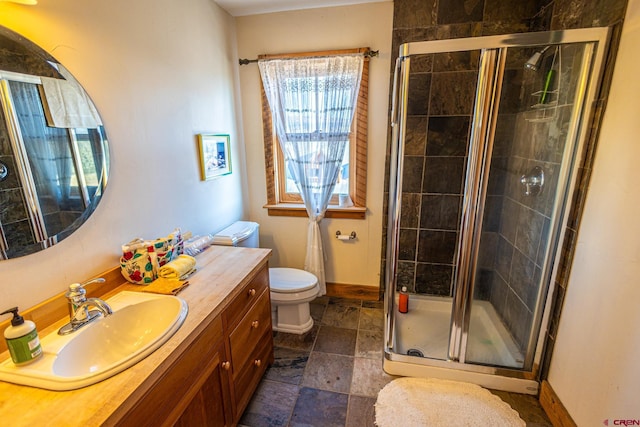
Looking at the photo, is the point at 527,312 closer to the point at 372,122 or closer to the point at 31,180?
the point at 372,122

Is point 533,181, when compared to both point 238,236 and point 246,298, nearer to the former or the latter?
point 246,298

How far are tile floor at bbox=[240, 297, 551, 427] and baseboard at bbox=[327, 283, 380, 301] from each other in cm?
27

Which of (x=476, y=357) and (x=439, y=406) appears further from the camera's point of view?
(x=476, y=357)

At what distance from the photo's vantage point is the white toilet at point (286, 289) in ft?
6.95

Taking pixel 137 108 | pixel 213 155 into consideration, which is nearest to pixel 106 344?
pixel 137 108

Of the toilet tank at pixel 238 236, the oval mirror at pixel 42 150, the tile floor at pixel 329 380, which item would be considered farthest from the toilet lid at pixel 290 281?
the oval mirror at pixel 42 150

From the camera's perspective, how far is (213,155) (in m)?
2.17

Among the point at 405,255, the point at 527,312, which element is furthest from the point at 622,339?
the point at 405,255

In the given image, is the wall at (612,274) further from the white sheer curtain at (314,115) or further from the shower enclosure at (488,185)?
the white sheer curtain at (314,115)

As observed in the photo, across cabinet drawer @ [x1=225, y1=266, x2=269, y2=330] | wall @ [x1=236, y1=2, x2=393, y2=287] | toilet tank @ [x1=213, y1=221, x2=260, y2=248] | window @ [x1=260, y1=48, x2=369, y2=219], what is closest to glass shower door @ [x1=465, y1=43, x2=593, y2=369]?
wall @ [x1=236, y1=2, x2=393, y2=287]

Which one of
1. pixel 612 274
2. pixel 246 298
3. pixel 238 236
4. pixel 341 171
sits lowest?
pixel 246 298

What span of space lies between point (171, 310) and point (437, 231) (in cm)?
197

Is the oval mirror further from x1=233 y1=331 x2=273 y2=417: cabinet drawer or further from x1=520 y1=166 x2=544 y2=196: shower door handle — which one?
x1=520 y1=166 x2=544 y2=196: shower door handle

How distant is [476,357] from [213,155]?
2202 millimetres
